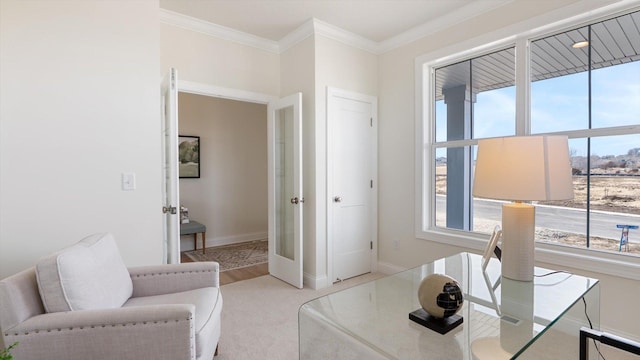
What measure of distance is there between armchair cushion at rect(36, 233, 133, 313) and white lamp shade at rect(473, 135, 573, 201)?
199 cm

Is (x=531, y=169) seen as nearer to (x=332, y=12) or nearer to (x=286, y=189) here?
(x=332, y=12)

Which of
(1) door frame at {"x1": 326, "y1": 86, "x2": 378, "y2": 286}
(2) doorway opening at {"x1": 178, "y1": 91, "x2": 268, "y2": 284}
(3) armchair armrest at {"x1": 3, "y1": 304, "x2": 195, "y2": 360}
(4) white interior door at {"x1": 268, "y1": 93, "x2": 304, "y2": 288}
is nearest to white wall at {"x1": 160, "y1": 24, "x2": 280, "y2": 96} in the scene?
(4) white interior door at {"x1": 268, "y1": 93, "x2": 304, "y2": 288}

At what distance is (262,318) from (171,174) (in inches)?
54.3

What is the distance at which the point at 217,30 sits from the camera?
3.23 m

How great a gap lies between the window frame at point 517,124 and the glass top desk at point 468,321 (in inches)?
26.0

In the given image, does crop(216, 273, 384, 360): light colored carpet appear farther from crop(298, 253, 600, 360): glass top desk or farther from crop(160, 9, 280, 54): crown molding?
crop(160, 9, 280, 54): crown molding

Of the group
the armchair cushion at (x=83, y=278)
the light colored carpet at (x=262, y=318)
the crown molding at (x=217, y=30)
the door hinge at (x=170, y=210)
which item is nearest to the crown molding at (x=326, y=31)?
the crown molding at (x=217, y=30)

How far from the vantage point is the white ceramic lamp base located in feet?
5.20

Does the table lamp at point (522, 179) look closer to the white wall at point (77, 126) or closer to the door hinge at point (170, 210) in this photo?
the door hinge at point (170, 210)

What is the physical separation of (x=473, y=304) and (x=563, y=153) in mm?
828

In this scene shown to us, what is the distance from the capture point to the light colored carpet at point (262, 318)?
211 cm

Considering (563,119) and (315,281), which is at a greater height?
(563,119)

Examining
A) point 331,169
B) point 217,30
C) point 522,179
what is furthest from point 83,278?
point 217,30

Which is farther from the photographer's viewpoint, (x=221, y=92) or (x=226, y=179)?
(x=226, y=179)
